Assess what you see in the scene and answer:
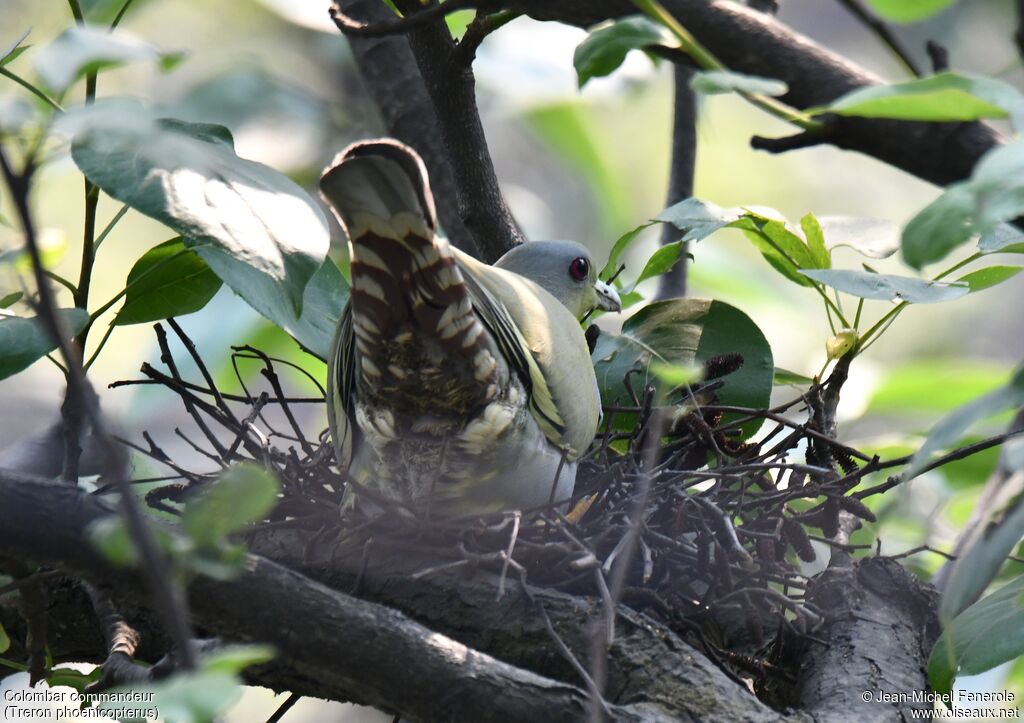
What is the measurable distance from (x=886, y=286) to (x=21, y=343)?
156 cm

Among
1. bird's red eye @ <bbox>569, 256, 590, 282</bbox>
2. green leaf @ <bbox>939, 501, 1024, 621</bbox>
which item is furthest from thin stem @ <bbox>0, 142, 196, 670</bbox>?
bird's red eye @ <bbox>569, 256, 590, 282</bbox>

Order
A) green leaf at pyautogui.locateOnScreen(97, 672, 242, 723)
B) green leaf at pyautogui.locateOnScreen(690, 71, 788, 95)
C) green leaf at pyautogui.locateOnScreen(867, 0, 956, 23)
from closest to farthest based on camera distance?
1. green leaf at pyautogui.locateOnScreen(97, 672, 242, 723)
2. green leaf at pyautogui.locateOnScreen(867, 0, 956, 23)
3. green leaf at pyautogui.locateOnScreen(690, 71, 788, 95)

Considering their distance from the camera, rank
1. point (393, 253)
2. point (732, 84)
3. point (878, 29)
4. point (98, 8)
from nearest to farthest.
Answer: point (732, 84)
point (878, 29)
point (393, 253)
point (98, 8)

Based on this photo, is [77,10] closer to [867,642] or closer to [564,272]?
[564,272]

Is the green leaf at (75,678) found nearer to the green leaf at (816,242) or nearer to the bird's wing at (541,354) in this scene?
the bird's wing at (541,354)

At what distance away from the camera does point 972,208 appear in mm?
995

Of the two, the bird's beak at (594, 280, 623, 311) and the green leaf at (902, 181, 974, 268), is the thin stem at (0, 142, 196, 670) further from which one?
the bird's beak at (594, 280, 623, 311)

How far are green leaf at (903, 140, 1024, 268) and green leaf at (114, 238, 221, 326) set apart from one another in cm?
160

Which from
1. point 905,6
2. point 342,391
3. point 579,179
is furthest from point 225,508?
point 579,179

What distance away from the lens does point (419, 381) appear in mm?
2088

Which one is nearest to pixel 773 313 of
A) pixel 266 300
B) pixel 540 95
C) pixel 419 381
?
pixel 540 95

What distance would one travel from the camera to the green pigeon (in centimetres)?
185

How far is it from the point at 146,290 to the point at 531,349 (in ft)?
2.71

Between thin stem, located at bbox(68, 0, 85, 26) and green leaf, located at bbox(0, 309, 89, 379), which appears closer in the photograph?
green leaf, located at bbox(0, 309, 89, 379)
